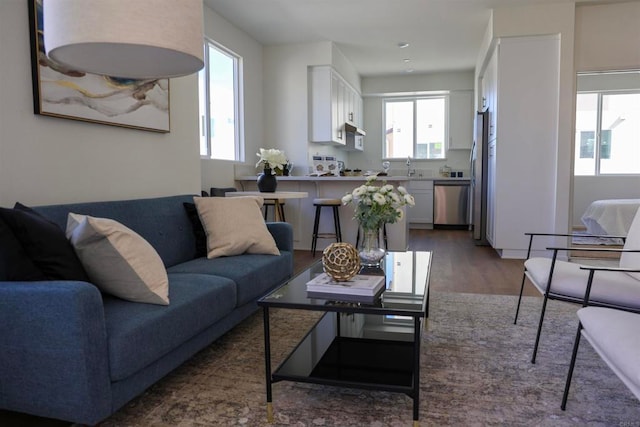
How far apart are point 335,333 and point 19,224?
144cm

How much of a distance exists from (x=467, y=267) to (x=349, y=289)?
121 inches

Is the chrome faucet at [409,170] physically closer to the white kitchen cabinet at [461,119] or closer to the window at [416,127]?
the window at [416,127]

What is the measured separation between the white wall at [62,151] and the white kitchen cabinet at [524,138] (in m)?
3.46

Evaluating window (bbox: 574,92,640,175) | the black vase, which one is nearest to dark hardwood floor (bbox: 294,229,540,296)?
the black vase

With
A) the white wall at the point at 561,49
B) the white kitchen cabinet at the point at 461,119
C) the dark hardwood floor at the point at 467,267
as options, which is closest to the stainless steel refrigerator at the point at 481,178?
the dark hardwood floor at the point at 467,267

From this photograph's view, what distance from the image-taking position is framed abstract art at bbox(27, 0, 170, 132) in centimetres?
234

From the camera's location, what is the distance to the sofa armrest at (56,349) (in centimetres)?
149

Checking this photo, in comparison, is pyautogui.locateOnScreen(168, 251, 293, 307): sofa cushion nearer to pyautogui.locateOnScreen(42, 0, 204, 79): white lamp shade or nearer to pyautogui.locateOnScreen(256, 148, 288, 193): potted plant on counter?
pyautogui.locateOnScreen(42, 0, 204, 79): white lamp shade

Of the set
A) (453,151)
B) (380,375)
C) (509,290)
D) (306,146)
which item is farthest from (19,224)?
(453,151)

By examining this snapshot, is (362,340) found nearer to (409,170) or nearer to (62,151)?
(62,151)

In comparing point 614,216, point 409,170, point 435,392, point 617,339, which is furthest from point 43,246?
point 409,170

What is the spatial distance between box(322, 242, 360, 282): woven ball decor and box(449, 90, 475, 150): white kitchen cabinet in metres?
7.12

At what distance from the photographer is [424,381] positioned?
81.6 inches

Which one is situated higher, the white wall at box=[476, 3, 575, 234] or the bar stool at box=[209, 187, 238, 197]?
the white wall at box=[476, 3, 575, 234]
